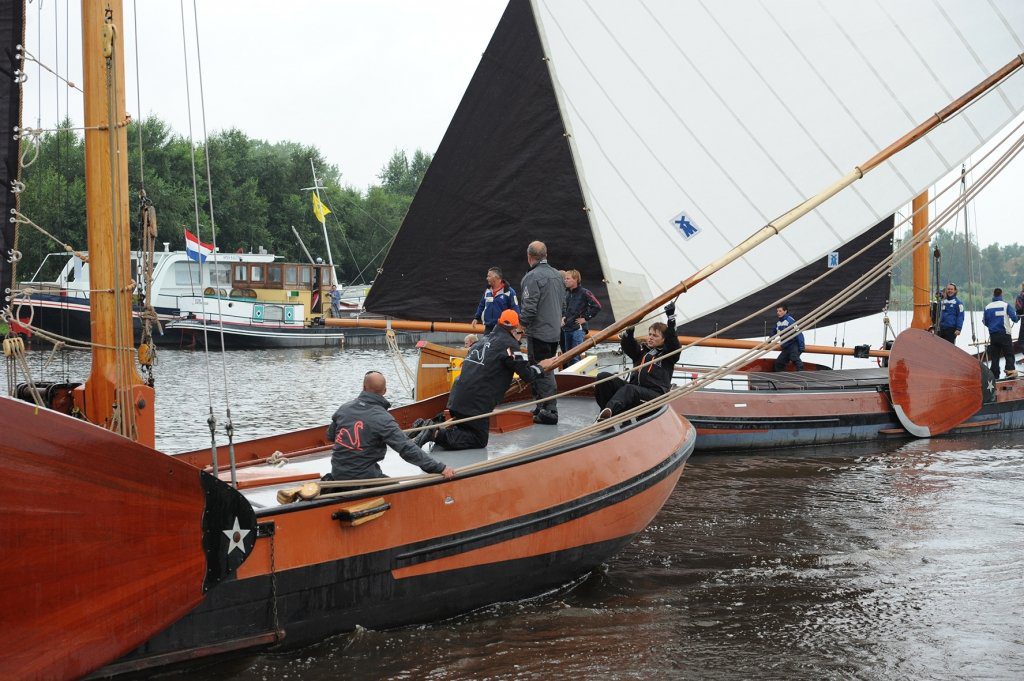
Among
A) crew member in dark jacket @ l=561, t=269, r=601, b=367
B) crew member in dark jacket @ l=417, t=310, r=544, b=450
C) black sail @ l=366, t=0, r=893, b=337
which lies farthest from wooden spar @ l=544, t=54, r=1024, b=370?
black sail @ l=366, t=0, r=893, b=337

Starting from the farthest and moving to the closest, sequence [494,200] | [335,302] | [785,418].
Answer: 1. [335,302]
2. [785,418]
3. [494,200]

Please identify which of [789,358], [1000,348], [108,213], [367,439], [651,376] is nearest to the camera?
Answer: [367,439]

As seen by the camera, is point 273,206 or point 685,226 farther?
point 273,206

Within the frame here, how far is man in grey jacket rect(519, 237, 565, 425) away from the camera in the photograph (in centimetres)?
907

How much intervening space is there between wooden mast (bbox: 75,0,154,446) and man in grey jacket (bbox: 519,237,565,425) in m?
3.63

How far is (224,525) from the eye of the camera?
5582mm

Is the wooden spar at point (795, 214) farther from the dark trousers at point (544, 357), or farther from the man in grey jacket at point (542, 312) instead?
the man in grey jacket at point (542, 312)

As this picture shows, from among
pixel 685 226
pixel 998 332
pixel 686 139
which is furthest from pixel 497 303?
pixel 998 332

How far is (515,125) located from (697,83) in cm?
277

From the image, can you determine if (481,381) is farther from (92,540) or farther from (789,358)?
(789,358)

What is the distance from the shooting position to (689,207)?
1089cm

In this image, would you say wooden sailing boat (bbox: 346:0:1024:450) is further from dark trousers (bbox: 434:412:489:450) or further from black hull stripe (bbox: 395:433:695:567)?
dark trousers (bbox: 434:412:489:450)

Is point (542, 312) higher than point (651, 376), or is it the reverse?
point (542, 312)

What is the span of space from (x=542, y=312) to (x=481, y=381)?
1.78 metres
